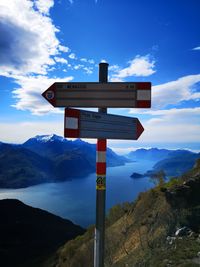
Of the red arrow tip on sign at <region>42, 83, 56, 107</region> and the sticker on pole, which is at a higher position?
the red arrow tip on sign at <region>42, 83, 56, 107</region>

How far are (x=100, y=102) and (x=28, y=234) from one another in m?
148

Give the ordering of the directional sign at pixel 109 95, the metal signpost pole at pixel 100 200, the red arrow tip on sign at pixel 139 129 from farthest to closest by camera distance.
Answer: the red arrow tip on sign at pixel 139 129 → the directional sign at pixel 109 95 → the metal signpost pole at pixel 100 200

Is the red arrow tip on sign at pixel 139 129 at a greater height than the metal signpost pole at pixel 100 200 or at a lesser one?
greater

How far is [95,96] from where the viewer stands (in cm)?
495

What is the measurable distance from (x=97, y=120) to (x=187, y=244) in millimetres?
7768

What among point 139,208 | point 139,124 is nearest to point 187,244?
point 139,124

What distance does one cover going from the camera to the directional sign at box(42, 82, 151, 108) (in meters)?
4.94

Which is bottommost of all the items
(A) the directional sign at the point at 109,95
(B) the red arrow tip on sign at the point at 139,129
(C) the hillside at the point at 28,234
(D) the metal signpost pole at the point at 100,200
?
(C) the hillside at the point at 28,234

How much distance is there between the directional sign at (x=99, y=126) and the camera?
4609 mm

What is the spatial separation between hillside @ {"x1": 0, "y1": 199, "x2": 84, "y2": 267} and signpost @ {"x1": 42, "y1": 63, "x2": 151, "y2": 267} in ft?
325

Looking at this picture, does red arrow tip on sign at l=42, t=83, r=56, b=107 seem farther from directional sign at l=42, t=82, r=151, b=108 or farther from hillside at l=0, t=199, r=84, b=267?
hillside at l=0, t=199, r=84, b=267

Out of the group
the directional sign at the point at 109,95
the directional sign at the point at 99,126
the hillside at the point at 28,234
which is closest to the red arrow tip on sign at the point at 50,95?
the directional sign at the point at 109,95

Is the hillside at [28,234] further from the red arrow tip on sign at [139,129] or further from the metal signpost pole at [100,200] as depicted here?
the red arrow tip on sign at [139,129]

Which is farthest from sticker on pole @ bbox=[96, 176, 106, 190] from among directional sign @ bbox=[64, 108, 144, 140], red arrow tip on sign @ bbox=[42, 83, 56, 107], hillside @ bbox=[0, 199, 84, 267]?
hillside @ bbox=[0, 199, 84, 267]
